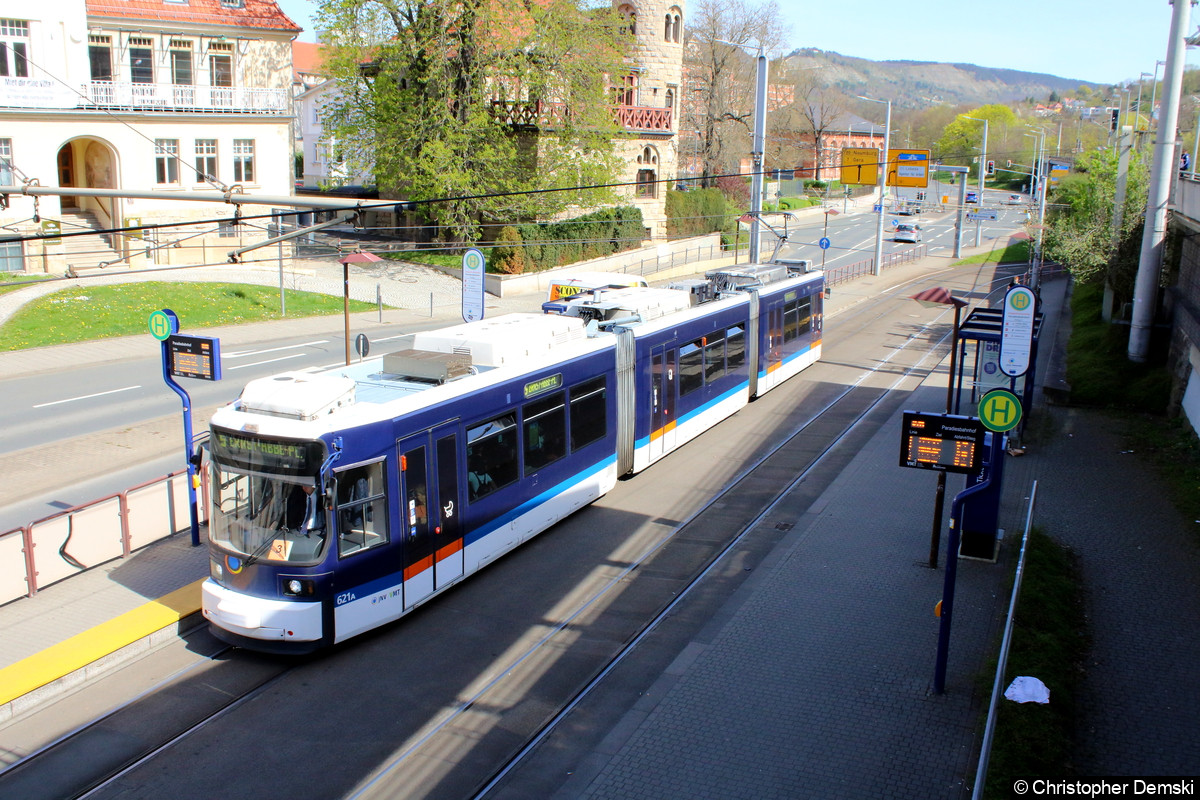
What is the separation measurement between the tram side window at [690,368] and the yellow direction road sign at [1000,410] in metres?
7.33

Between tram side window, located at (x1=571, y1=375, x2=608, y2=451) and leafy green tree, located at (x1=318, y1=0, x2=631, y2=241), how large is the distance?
78.0ft

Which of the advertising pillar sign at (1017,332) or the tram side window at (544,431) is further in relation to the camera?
the advertising pillar sign at (1017,332)

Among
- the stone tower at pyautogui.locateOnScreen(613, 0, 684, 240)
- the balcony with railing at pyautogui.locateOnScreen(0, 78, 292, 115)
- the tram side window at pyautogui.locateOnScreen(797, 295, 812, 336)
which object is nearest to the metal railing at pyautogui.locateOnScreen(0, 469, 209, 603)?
the tram side window at pyautogui.locateOnScreen(797, 295, 812, 336)

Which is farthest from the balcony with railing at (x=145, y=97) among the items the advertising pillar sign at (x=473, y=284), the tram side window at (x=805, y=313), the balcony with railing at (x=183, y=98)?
the tram side window at (x=805, y=313)

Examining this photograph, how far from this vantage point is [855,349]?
3011 cm

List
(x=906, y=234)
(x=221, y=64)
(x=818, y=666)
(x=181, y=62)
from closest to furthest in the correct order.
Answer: (x=818, y=666) → (x=181, y=62) → (x=221, y=64) → (x=906, y=234)

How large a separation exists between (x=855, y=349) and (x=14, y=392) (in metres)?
22.8

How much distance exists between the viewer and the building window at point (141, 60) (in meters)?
39.5

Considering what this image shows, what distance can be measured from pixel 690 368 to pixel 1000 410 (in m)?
7.85

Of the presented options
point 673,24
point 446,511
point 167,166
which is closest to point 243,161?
point 167,166

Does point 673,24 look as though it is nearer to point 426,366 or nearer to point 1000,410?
point 426,366

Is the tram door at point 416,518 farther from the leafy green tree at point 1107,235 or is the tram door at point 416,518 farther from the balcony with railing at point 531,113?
the balcony with railing at point 531,113

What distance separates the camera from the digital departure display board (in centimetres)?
1243

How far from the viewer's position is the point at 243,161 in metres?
42.5
